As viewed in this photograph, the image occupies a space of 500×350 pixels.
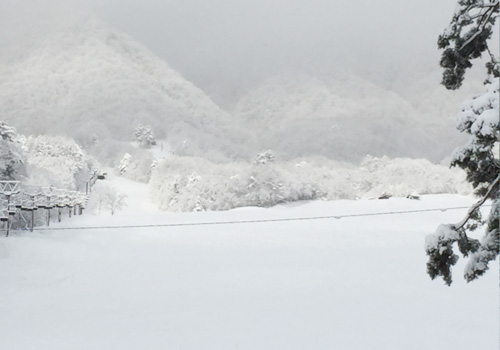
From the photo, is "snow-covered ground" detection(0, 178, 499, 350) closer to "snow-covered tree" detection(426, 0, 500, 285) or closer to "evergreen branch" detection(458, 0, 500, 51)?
"snow-covered tree" detection(426, 0, 500, 285)

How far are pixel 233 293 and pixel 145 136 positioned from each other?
446 ft

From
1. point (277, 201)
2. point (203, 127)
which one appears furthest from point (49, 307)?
point (203, 127)

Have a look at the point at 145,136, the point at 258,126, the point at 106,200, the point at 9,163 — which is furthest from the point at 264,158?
the point at 258,126

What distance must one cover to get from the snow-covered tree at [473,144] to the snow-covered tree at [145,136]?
146 m

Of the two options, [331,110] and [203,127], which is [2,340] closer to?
[203,127]

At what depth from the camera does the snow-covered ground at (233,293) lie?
1515 centimetres

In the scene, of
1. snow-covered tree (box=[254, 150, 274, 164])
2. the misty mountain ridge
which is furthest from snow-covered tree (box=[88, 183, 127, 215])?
the misty mountain ridge

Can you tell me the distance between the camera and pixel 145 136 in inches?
5974

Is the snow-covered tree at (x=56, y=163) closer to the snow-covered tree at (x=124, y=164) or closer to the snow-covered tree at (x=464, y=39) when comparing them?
the snow-covered tree at (x=124, y=164)

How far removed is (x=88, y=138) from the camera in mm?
151125

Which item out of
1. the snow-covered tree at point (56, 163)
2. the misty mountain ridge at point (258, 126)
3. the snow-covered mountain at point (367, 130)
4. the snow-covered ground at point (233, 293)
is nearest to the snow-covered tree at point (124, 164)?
the misty mountain ridge at point (258, 126)

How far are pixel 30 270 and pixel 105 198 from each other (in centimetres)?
5619

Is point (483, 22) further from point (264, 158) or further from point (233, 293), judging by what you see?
point (264, 158)

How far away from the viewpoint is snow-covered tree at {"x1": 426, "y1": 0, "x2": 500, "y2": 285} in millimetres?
4648
